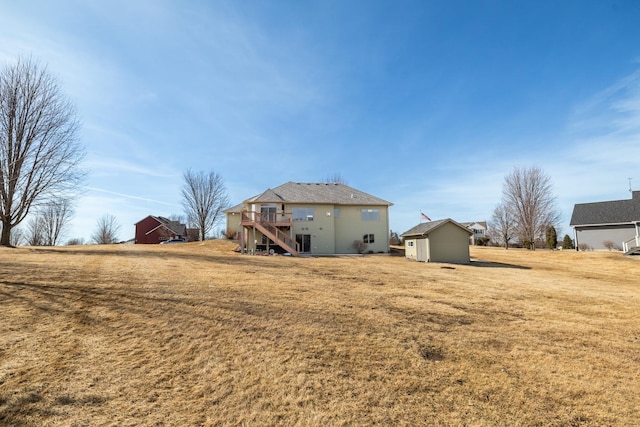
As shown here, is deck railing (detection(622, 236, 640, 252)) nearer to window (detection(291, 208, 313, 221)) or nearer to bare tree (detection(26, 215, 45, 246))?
window (detection(291, 208, 313, 221))

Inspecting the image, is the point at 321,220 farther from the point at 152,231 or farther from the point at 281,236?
the point at 152,231

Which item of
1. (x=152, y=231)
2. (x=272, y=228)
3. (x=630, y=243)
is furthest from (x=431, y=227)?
(x=152, y=231)

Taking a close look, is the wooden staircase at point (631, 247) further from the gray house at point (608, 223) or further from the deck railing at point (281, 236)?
the deck railing at point (281, 236)

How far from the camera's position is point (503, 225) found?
46.3m

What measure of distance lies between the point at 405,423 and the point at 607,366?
14.2 feet

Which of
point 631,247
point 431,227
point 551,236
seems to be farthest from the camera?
point 551,236

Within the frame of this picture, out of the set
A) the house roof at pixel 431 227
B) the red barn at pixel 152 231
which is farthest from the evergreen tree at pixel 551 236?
the red barn at pixel 152 231

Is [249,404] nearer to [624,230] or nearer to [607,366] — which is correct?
[607,366]

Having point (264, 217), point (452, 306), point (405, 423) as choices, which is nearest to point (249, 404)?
point (405, 423)

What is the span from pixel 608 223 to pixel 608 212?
186cm

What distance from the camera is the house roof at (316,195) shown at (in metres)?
29.6

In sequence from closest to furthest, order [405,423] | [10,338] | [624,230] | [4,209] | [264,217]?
[405,423]
[10,338]
[4,209]
[264,217]
[624,230]

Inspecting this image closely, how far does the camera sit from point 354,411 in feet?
13.0

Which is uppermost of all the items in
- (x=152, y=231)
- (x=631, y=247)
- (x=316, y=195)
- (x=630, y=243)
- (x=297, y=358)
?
(x=316, y=195)
